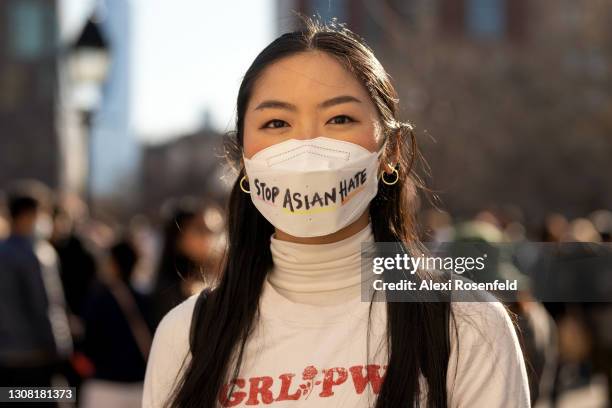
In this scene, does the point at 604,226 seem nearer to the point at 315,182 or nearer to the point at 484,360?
the point at 315,182

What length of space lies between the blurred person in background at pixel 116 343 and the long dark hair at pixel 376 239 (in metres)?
4.64

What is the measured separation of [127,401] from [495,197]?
30.5 metres

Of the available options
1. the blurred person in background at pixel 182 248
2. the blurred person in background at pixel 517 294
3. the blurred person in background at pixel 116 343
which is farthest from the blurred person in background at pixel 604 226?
the blurred person in background at pixel 116 343

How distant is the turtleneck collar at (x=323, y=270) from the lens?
2.93 meters

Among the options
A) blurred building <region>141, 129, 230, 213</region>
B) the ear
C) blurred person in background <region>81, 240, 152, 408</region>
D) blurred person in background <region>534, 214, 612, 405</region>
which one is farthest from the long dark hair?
blurred building <region>141, 129, 230, 213</region>

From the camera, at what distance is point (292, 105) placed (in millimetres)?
2898

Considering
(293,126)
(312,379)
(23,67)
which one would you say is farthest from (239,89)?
(23,67)

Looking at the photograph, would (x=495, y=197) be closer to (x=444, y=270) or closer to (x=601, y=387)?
(x=601, y=387)

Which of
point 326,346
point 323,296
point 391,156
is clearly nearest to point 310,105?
point 391,156

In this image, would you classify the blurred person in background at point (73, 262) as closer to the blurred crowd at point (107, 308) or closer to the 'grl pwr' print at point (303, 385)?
the blurred crowd at point (107, 308)

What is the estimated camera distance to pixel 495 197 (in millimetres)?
37188

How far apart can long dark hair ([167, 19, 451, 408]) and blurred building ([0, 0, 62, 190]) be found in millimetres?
54556

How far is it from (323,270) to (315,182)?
23 cm

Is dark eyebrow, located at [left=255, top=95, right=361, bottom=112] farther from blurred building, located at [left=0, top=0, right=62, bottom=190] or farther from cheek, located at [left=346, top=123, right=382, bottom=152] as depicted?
blurred building, located at [left=0, top=0, right=62, bottom=190]
